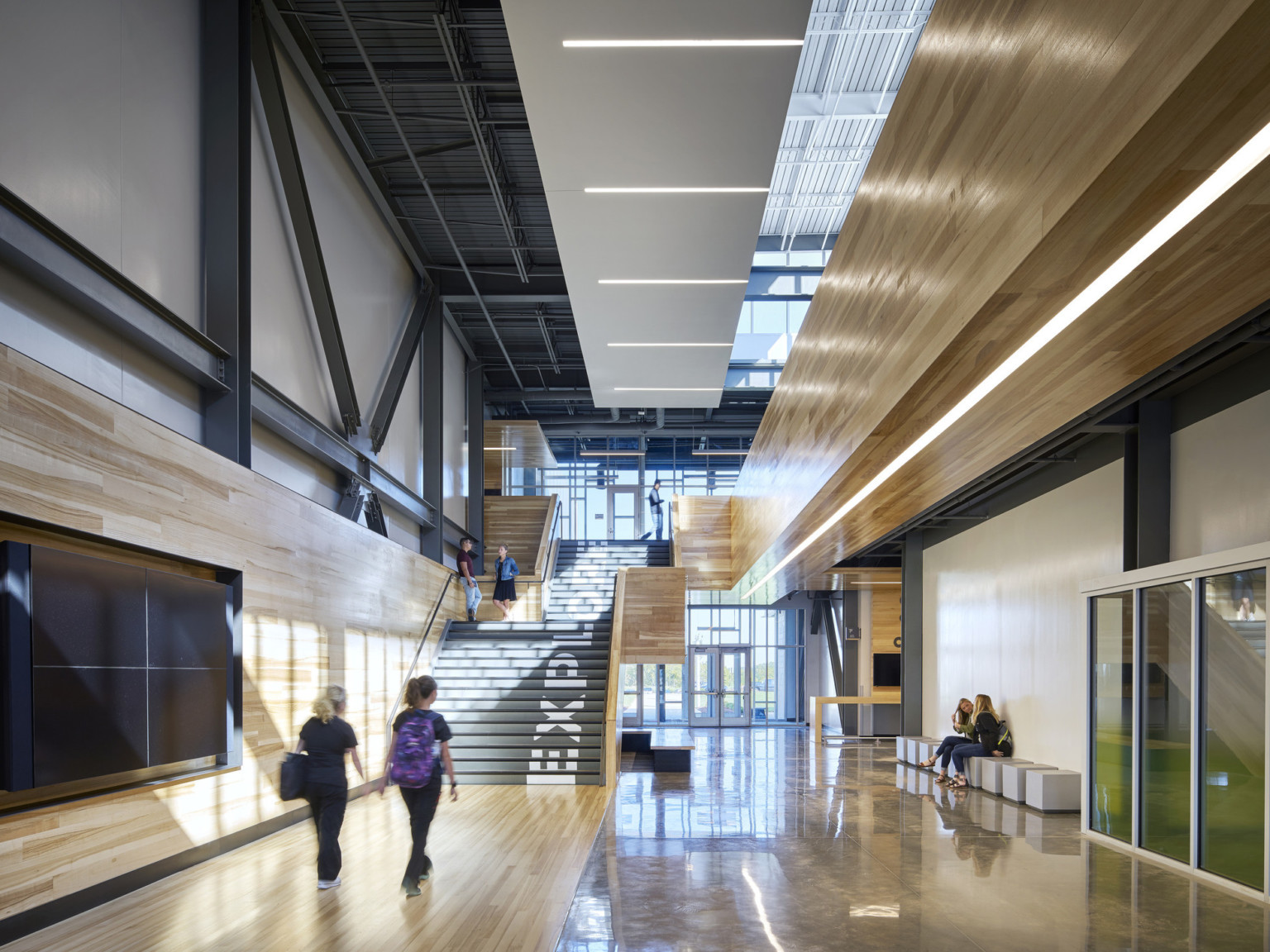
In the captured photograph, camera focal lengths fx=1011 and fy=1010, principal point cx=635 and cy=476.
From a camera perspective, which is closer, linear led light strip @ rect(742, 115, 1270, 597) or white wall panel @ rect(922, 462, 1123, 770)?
linear led light strip @ rect(742, 115, 1270, 597)

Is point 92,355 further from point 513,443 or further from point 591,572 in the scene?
point 513,443

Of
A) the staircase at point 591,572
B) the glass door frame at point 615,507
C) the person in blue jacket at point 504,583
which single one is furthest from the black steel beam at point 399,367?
the glass door frame at point 615,507

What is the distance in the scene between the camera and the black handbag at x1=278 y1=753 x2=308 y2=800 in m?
6.37

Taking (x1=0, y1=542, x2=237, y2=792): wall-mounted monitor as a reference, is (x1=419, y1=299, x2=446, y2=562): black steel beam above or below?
above

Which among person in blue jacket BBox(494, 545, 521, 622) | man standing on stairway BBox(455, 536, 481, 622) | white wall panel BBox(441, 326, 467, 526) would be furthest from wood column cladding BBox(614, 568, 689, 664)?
white wall panel BBox(441, 326, 467, 526)

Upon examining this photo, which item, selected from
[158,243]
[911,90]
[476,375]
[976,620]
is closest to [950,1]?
[911,90]

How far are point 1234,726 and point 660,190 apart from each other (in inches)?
238

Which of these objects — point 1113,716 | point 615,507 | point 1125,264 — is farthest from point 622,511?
point 1125,264

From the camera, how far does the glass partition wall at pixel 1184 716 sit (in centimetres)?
679

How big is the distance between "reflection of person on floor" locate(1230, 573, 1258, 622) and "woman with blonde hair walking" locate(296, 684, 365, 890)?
5.96 meters

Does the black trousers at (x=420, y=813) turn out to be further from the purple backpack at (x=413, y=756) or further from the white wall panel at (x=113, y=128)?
the white wall panel at (x=113, y=128)

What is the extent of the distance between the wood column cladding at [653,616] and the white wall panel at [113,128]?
437 inches

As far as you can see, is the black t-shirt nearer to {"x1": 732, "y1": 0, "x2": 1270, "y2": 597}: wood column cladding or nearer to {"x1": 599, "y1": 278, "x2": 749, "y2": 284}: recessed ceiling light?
{"x1": 732, "y1": 0, "x2": 1270, "y2": 597}: wood column cladding

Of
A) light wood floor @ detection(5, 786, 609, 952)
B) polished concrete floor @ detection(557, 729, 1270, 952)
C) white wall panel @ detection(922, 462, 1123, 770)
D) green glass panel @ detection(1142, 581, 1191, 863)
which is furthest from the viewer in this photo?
white wall panel @ detection(922, 462, 1123, 770)
